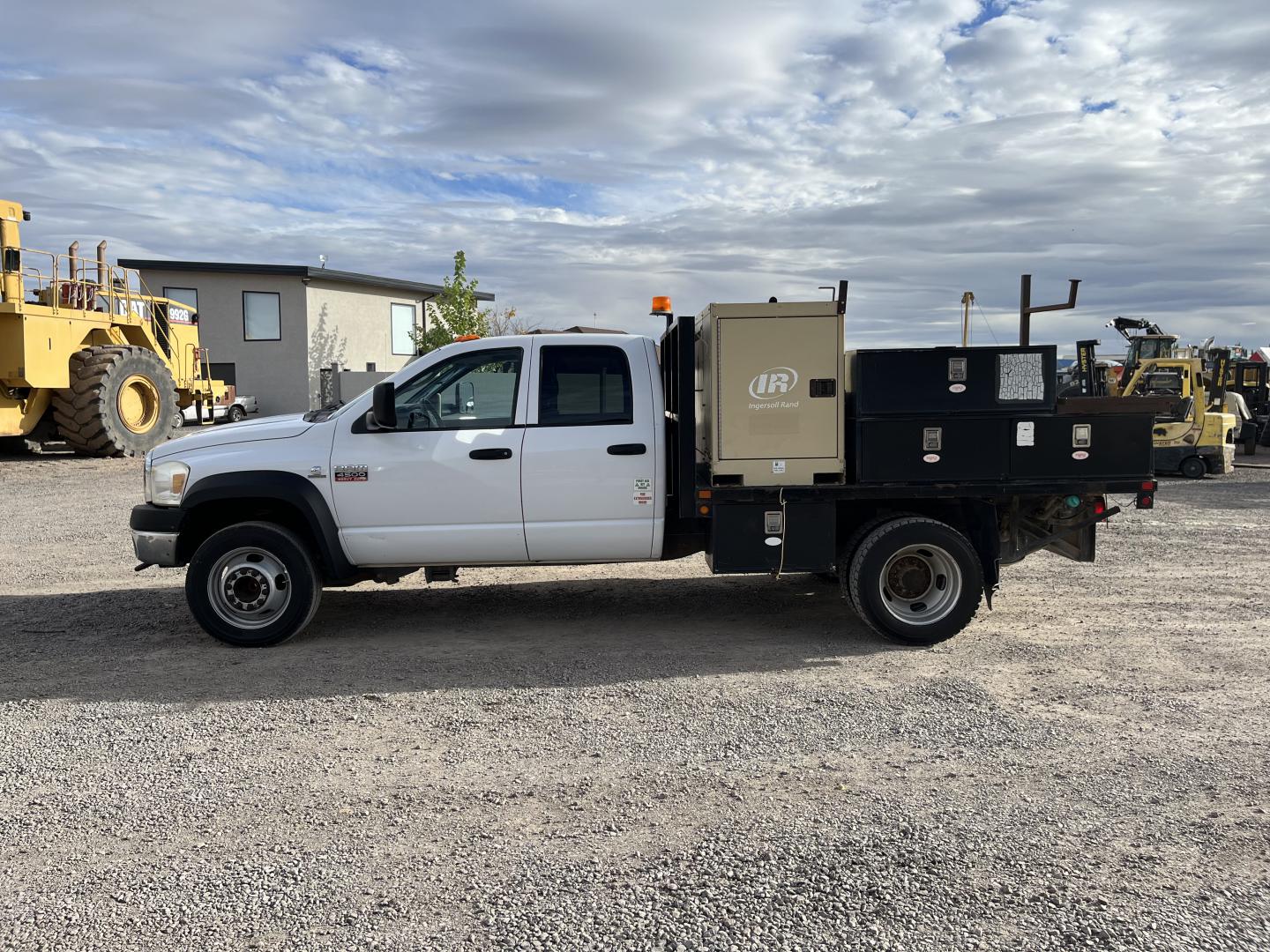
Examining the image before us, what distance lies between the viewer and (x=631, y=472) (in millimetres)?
7012

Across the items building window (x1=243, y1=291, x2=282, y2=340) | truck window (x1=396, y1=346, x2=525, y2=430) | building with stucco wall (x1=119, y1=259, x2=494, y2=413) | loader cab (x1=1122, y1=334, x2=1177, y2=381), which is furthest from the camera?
building window (x1=243, y1=291, x2=282, y2=340)

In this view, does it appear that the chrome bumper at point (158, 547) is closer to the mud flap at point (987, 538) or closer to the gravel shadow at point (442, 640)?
the gravel shadow at point (442, 640)

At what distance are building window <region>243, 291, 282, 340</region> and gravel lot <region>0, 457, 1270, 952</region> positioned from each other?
88.6 feet

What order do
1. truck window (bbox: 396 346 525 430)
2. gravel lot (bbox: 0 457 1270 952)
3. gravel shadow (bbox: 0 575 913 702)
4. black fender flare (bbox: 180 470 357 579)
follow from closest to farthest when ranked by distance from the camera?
1. gravel lot (bbox: 0 457 1270 952)
2. gravel shadow (bbox: 0 575 913 702)
3. black fender flare (bbox: 180 470 357 579)
4. truck window (bbox: 396 346 525 430)

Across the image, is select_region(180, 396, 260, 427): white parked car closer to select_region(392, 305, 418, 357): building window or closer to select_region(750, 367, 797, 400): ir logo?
select_region(392, 305, 418, 357): building window

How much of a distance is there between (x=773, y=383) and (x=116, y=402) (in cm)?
1587

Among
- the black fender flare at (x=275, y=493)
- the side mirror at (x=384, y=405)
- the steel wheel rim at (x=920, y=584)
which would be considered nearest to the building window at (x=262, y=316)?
the black fender flare at (x=275, y=493)

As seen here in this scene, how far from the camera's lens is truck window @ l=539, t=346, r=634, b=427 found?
7074 millimetres

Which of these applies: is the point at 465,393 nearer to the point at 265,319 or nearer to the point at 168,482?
the point at 168,482

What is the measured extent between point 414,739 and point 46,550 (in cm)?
771

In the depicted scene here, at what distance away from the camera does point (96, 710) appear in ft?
18.9

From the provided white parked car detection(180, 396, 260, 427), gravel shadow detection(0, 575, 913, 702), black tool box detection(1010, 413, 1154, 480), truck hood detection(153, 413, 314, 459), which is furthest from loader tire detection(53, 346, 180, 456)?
black tool box detection(1010, 413, 1154, 480)

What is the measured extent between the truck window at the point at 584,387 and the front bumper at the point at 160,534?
8.33 feet

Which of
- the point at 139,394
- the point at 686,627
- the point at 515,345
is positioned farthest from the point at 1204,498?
the point at 139,394
